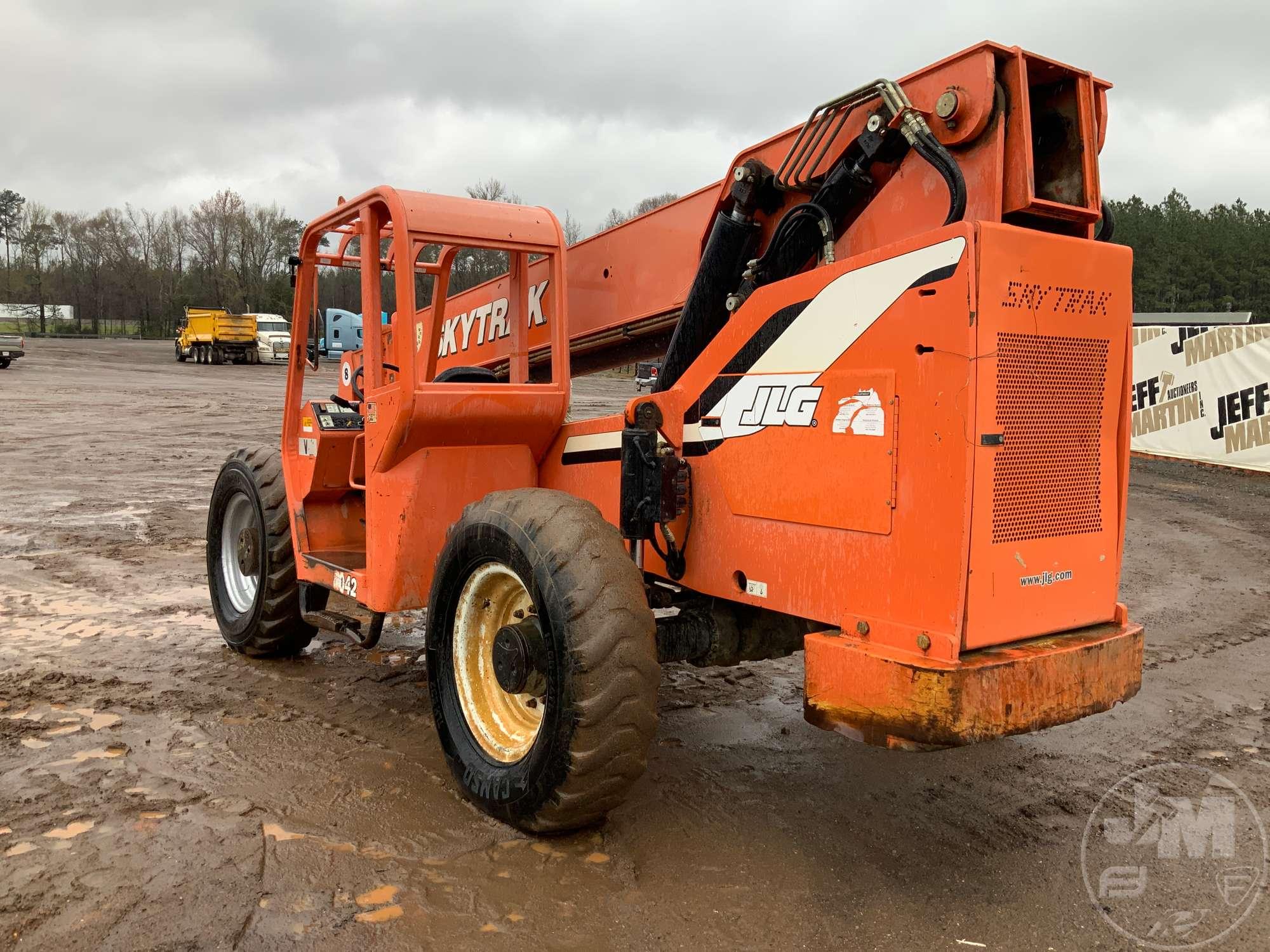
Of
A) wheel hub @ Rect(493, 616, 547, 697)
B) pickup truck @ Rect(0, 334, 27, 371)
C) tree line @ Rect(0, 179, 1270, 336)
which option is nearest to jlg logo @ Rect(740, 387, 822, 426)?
wheel hub @ Rect(493, 616, 547, 697)

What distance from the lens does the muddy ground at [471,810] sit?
10.3 ft

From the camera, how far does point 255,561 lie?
5840 millimetres

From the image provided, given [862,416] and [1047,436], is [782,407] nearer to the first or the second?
[862,416]

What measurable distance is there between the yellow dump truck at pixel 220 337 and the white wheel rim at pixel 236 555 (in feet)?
117

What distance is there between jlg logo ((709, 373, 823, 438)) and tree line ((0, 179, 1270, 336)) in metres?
59.0

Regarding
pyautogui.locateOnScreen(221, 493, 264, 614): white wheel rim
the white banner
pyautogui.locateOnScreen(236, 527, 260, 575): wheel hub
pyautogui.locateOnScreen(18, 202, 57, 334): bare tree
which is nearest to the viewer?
pyautogui.locateOnScreen(236, 527, 260, 575): wheel hub

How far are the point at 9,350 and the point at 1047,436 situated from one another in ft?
115

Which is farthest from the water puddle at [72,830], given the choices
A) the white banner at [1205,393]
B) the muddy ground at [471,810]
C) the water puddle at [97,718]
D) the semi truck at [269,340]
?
the semi truck at [269,340]

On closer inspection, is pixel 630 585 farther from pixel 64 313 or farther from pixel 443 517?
pixel 64 313

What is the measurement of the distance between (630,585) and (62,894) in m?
2.01

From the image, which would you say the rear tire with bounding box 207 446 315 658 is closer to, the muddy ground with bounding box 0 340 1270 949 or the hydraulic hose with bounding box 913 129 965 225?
the muddy ground with bounding box 0 340 1270 949

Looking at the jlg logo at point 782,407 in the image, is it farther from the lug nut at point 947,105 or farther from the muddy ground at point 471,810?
the muddy ground at point 471,810

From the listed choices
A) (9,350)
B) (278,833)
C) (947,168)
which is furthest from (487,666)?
(9,350)

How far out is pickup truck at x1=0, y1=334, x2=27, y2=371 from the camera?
31.1 metres
